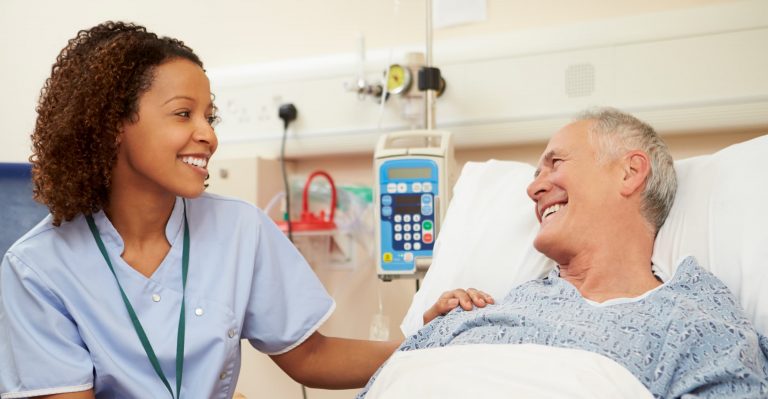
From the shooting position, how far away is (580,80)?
2.04 m

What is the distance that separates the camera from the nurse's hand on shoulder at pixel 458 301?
1.44m

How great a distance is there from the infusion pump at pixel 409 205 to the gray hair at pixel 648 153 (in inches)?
19.7

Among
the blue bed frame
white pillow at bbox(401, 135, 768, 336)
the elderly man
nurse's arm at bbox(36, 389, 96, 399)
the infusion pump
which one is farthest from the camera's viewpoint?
the infusion pump

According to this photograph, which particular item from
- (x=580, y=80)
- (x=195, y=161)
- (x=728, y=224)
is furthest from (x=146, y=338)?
(x=580, y=80)

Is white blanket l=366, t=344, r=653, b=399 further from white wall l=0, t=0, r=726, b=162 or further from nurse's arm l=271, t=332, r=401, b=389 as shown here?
white wall l=0, t=0, r=726, b=162

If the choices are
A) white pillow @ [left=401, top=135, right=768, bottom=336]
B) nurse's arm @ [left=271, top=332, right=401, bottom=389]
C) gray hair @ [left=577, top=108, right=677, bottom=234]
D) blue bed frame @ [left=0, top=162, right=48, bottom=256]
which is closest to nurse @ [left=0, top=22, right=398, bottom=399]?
nurse's arm @ [left=271, top=332, right=401, bottom=389]

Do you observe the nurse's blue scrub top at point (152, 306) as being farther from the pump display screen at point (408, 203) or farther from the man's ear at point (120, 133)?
the pump display screen at point (408, 203)

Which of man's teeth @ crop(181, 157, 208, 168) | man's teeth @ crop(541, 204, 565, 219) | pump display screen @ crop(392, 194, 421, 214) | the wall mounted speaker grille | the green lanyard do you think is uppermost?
the wall mounted speaker grille

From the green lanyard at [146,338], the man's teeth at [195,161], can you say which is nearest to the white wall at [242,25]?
the man's teeth at [195,161]

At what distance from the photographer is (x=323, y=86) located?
239 centimetres

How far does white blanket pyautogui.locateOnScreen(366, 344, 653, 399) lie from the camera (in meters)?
1.03

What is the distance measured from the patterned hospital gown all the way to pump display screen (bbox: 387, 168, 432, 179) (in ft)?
1.80

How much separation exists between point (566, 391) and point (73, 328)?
852 millimetres

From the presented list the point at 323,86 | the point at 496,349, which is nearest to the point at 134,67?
the point at 496,349
